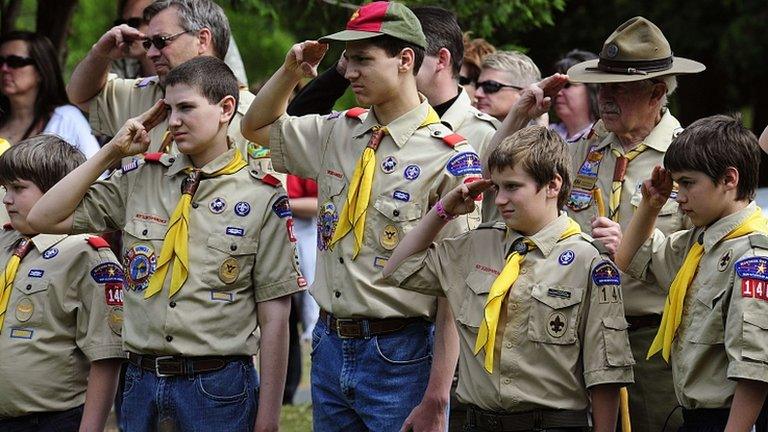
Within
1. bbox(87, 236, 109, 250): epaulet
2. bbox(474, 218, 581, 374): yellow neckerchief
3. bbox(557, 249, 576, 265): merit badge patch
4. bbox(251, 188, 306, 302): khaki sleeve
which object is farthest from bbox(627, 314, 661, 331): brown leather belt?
bbox(87, 236, 109, 250): epaulet

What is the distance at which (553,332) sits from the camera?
5.01 metres

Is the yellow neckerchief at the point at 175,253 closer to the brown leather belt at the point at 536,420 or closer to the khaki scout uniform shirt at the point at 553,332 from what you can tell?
the khaki scout uniform shirt at the point at 553,332

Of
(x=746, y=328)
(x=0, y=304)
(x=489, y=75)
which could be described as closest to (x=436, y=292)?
(x=746, y=328)

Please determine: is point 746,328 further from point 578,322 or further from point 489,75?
point 489,75

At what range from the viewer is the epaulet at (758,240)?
16.0ft

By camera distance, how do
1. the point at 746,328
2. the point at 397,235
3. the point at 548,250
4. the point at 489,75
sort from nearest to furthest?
the point at 746,328, the point at 548,250, the point at 397,235, the point at 489,75

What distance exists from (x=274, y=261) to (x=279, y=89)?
0.68 metres

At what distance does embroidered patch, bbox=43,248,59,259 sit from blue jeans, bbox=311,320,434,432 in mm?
1248

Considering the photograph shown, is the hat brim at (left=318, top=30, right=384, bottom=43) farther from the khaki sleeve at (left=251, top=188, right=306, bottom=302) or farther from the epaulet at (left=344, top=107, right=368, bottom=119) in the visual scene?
the khaki sleeve at (left=251, top=188, right=306, bottom=302)

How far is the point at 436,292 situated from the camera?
533 centimetres

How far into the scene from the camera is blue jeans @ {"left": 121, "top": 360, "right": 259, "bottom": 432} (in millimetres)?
5453

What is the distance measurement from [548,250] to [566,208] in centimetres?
91

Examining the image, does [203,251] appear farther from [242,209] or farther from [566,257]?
[566,257]

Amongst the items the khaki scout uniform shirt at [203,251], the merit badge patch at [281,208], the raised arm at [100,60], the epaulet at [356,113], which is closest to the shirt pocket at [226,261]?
the khaki scout uniform shirt at [203,251]
